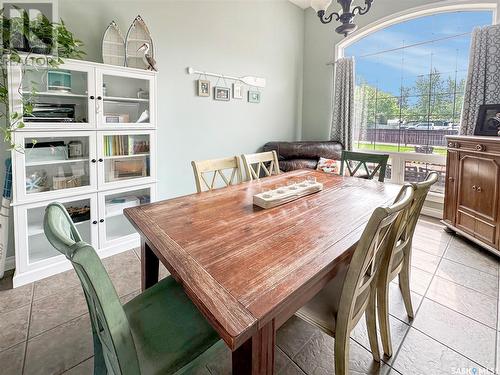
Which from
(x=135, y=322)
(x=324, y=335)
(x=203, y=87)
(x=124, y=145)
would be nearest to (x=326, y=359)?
(x=324, y=335)

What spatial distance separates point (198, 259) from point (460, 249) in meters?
2.86

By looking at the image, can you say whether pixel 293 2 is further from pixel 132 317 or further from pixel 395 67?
pixel 132 317

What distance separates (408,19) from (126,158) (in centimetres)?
408

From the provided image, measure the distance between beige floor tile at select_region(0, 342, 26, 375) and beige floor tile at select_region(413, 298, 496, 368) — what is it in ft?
7.33

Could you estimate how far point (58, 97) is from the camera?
2.30 m

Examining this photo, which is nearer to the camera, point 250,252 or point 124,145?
point 250,252

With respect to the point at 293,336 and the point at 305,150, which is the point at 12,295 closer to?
the point at 293,336

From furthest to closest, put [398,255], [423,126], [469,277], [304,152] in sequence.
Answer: [304,152] → [423,126] → [469,277] → [398,255]

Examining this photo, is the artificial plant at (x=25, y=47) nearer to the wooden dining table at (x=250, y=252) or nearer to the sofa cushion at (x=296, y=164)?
the wooden dining table at (x=250, y=252)

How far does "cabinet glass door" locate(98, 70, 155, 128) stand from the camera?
2.51 metres

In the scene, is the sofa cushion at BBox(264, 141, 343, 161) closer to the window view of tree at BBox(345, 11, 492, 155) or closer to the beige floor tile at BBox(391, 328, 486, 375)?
the window view of tree at BBox(345, 11, 492, 155)

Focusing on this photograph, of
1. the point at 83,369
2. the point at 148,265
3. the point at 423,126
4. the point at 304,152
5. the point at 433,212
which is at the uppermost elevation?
the point at 423,126

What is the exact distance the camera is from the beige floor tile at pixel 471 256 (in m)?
2.36

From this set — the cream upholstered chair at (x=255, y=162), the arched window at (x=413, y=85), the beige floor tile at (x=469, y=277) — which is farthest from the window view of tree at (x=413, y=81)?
the cream upholstered chair at (x=255, y=162)
